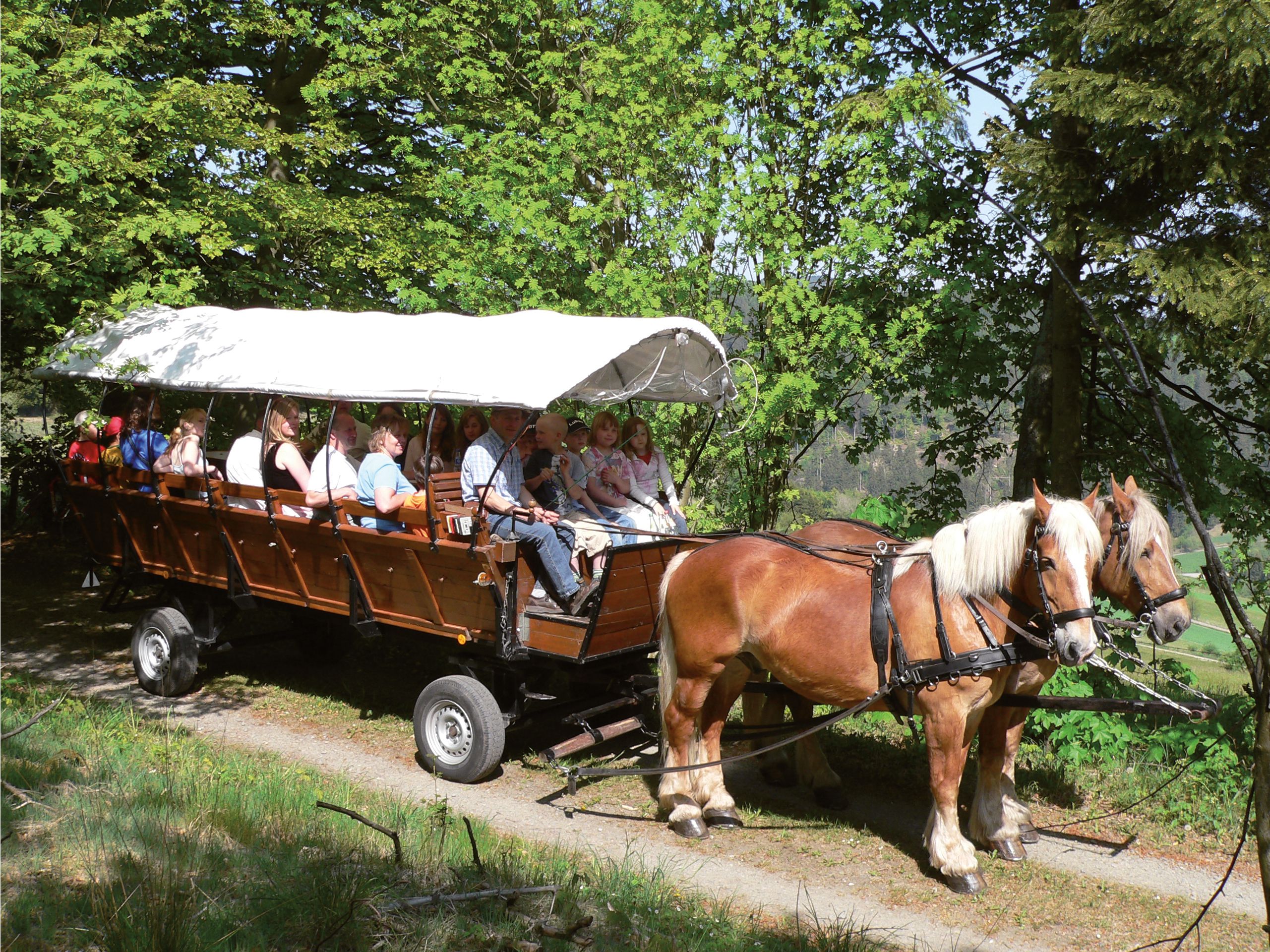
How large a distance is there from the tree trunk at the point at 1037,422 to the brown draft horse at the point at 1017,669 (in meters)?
4.72

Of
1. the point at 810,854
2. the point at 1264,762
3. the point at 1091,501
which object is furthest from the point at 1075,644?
the point at 1264,762

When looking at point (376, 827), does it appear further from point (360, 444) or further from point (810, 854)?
point (360, 444)

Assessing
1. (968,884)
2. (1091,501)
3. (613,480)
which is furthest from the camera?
(613,480)

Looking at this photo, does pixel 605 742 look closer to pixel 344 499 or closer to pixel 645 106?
pixel 344 499

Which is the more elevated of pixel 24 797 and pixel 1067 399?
pixel 1067 399

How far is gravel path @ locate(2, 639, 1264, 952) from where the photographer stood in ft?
16.9

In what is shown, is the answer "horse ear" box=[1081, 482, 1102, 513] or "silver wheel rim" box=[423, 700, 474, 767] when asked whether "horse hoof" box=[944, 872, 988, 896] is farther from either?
"silver wheel rim" box=[423, 700, 474, 767]

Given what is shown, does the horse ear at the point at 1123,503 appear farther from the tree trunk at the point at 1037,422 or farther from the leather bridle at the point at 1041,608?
the tree trunk at the point at 1037,422

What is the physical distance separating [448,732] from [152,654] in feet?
10.8

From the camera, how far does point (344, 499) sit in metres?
7.36

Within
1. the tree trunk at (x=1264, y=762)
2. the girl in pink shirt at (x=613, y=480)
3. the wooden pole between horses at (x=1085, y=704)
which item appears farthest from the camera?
the girl in pink shirt at (x=613, y=480)

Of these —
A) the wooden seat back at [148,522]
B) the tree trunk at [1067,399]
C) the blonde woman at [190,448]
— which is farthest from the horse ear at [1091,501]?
the wooden seat back at [148,522]

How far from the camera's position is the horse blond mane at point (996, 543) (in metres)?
5.14

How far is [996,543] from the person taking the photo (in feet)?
17.7
